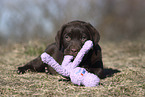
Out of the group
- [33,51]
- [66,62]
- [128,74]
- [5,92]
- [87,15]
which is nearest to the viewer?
[5,92]

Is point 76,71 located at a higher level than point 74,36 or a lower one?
lower

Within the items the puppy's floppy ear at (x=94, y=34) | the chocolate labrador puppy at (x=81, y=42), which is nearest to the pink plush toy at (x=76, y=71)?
the chocolate labrador puppy at (x=81, y=42)

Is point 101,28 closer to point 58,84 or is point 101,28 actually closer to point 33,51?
point 33,51

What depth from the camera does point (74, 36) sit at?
4.12 m

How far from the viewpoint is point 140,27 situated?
1336cm

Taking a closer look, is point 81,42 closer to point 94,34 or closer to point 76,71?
point 94,34

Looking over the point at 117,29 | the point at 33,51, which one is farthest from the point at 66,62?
the point at 117,29

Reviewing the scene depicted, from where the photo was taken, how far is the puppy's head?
394 cm

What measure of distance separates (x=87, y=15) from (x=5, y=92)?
32.2 ft

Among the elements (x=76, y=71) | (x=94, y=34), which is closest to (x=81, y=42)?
(x=94, y=34)

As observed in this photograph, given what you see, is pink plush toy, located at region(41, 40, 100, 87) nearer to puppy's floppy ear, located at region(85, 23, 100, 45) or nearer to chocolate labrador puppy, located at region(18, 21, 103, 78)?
chocolate labrador puppy, located at region(18, 21, 103, 78)

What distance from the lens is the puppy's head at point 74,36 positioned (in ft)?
12.9

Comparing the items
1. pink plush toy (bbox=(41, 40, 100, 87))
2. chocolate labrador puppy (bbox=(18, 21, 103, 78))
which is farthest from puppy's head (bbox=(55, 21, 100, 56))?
pink plush toy (bbox=(41, 40, 100, 87))

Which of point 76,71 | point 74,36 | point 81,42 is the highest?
point 74,36
